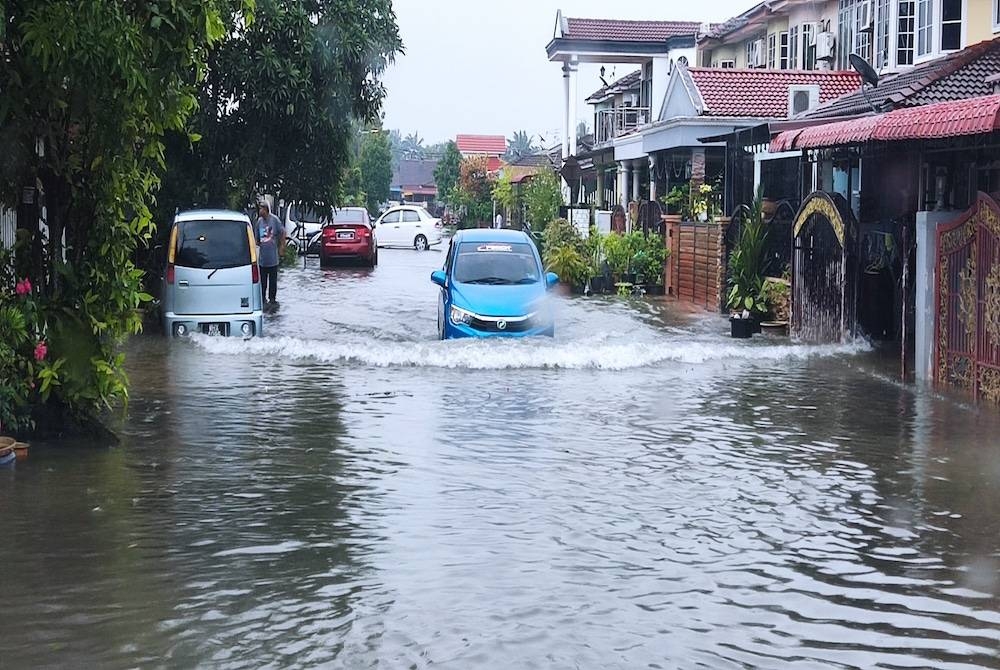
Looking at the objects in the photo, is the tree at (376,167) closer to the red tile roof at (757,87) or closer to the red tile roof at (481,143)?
the red tile roof at (481,143)

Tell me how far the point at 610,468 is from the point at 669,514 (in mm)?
1725

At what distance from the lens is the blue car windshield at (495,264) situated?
2031 cm

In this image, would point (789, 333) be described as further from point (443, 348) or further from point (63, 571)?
point (63, 571)

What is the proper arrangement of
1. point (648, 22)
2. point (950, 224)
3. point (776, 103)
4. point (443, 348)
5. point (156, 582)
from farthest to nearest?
point (648, 22) < point (776, 103) < point (443, 348) < point (950, 224) < point (156, 582)

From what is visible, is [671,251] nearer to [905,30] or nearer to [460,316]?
[905,30]

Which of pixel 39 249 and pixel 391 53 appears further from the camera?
pixel 391 53

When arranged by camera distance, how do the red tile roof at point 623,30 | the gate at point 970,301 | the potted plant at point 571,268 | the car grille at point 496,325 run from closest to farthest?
1. the gate at point 970,301
2. the car grille at point 496,325
3. the potted plant at point 571,268
4. the red tile roof at point 623,30

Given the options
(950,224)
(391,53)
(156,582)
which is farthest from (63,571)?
(391,53)

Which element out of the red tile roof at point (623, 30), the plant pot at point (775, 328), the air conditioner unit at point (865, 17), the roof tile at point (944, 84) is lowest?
the plant pot at point (775, 328)

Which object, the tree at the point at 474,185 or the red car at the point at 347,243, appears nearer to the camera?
the red car at the point at 347,243

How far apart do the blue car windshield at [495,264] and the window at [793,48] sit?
1679 cm

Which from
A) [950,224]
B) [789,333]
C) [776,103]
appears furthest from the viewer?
[776,103]

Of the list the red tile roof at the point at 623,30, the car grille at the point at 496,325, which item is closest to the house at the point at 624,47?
the red tile roof at the point at 623,30

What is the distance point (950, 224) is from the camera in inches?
610
